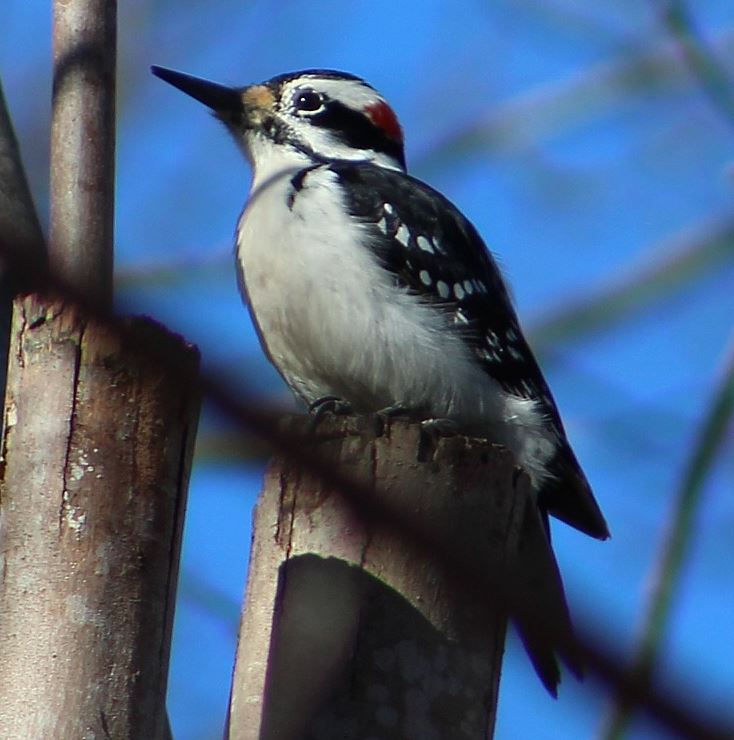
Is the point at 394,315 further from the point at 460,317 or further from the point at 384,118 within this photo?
the point at 384,118

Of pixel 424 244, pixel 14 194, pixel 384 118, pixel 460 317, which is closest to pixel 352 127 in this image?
pixel 384 118

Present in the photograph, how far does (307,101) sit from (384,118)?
38cm

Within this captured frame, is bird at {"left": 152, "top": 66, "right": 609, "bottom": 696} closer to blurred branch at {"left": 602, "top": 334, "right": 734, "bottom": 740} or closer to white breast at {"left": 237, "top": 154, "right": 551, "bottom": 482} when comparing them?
white breast at {"left": 237, "top": 154, "right": 551, "bottom": 482}

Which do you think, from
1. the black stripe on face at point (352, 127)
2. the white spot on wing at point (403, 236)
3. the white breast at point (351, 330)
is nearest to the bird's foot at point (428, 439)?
the white breast at point (351, 330)

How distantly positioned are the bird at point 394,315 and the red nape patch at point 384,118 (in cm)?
57

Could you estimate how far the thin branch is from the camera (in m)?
2.65

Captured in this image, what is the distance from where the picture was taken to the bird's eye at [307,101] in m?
4.80

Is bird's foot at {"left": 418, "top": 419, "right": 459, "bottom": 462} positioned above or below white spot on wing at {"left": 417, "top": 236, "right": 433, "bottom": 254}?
below

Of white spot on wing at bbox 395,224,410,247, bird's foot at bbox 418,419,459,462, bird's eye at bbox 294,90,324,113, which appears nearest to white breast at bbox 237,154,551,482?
white spot on wing at bbox 395,224,410,247

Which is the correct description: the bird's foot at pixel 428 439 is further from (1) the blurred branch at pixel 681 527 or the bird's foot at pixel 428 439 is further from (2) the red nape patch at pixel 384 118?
(2) the red nape patch at pixel 384 118

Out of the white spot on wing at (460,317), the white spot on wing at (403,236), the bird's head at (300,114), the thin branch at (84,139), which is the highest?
the bird's head at (300,114)

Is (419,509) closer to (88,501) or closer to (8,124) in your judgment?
(88,501)

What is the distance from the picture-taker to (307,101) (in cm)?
482

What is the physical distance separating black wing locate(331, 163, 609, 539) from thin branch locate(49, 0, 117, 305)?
130cm
